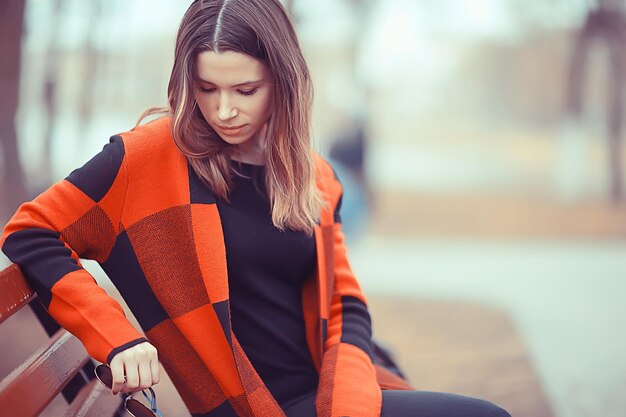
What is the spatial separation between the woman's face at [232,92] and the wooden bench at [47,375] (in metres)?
0.55

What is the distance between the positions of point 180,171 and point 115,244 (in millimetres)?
225

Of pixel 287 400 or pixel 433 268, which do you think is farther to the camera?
pixel 433 268

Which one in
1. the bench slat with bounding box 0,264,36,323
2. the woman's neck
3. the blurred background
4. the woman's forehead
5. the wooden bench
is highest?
the woman's forehead

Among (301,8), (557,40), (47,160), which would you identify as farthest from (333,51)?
(47,160)

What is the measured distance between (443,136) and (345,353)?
9.44 metres

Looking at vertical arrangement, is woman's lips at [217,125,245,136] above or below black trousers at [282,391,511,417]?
above

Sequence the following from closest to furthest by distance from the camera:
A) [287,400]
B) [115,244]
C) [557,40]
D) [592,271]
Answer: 1. [115,244]
2. [287,400]
3. [592,271]
4. [557,40]

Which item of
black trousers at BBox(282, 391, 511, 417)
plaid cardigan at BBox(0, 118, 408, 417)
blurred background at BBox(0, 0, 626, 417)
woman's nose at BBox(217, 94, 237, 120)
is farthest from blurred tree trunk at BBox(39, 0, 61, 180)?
black trousers at BBox(282, 391, 511, 417)

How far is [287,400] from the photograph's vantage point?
2.09 m

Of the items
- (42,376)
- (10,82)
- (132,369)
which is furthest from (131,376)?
(10,82)

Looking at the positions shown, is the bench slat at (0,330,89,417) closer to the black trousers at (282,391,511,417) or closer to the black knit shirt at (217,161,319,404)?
the black knit shirt at (217,161,319,404)

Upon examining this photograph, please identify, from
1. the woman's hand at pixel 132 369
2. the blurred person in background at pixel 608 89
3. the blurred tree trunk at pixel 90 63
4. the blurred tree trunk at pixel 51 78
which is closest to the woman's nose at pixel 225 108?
the woman's hand at pixel 132 369

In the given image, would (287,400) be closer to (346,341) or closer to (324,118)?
(346,341)

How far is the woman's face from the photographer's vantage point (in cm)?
191
